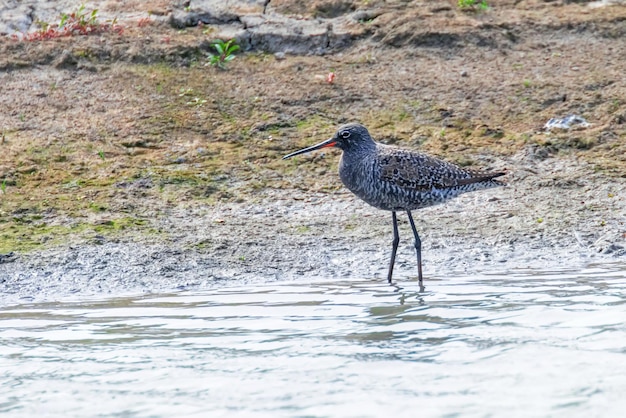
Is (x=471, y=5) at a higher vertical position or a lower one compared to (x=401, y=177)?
higher

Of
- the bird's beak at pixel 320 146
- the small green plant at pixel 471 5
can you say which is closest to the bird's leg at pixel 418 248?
the bird's beak at pixel 320 146

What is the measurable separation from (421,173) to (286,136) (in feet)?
7.03

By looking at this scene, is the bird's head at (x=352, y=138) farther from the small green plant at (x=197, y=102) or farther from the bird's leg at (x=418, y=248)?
the small green plant at (x=197, y=102)

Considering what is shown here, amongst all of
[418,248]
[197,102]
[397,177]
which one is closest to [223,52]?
[197,102]

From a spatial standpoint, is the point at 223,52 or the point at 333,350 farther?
the point at 223,52

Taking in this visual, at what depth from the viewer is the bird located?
9164 millimetres

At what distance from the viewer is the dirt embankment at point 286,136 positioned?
9.32m

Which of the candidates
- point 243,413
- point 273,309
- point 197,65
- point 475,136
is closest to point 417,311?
point 273,309

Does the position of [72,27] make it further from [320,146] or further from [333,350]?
[333,350]

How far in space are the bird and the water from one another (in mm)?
698

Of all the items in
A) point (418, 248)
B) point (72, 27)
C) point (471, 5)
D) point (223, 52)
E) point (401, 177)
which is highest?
point (471, 5)

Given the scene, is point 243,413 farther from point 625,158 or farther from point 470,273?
point 625,158

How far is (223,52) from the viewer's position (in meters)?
12.1

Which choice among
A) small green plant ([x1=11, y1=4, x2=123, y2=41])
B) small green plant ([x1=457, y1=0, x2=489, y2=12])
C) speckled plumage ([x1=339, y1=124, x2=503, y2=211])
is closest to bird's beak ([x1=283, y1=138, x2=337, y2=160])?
speckled plumage ([x1=339, y1=124, x2=503, y2=211])
